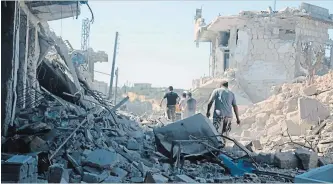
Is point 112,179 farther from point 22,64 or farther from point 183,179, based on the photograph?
point 22,64

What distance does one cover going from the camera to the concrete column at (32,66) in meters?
7.89

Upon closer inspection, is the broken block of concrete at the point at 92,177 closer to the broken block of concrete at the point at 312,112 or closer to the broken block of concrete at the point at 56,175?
the broken block of concrete at the point at 56,175

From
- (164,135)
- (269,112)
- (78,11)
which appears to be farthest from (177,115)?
(164,135)

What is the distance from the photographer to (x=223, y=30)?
2825cm

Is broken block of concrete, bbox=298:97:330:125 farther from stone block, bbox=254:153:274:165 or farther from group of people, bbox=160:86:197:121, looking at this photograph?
stone block, bbox=254:153:274:165

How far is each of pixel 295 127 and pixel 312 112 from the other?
0.54 m

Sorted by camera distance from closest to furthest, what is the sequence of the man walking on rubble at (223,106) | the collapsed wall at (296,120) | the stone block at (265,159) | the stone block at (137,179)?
the stone block at (137,179) < the stone block at (265,159) < the man walking on rubble at (223,106) < the collapsed wall at (296,120)

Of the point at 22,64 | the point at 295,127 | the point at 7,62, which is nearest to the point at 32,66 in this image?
→ the point at 22,64

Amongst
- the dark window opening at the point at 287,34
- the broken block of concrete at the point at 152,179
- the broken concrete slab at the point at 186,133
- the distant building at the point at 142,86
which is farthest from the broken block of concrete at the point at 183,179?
the distant building at the point at 142,86

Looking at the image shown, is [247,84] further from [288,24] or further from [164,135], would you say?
[164,135]

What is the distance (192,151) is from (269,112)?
31.1 feet

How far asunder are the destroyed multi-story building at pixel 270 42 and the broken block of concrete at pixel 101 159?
69.6 ft

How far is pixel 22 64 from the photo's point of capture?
7.57 meters

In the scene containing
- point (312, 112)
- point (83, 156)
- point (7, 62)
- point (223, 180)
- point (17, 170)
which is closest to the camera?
point (17, 170)
